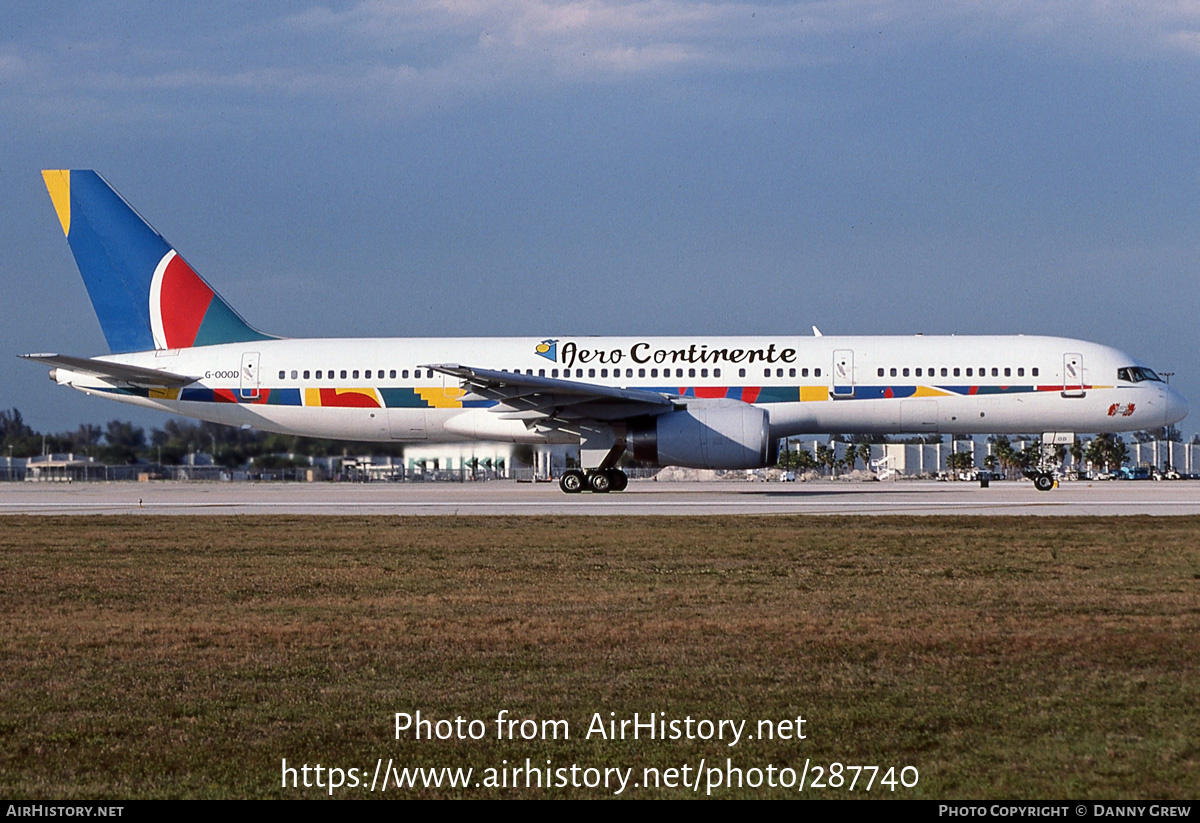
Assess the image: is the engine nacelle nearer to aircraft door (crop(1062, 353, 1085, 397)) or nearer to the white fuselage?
the white fuselage

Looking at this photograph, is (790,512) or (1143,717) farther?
(790,512)

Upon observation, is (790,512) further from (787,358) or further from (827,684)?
(827,684)

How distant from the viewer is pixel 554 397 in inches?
1106

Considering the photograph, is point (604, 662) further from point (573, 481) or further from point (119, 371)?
point (119, 371)

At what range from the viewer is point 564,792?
5332 mm

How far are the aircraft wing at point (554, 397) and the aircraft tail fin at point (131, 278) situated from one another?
7.36 metres

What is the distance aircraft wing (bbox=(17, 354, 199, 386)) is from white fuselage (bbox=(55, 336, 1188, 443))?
0.33 metres

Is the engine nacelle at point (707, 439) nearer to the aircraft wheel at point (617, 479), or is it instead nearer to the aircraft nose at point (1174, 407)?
the aircraft wheel at point (617, 479)

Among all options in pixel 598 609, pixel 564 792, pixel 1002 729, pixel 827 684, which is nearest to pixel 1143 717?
pixel 1002 729

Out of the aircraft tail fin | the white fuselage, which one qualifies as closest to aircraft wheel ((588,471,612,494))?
the white fuselage

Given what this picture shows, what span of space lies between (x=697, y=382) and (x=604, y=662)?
22054mm

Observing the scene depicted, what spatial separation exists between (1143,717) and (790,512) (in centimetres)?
1657
